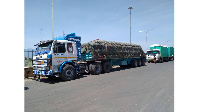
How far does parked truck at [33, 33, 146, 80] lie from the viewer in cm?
827

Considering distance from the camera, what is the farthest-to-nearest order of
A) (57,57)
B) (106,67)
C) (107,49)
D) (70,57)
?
1. (107,49)
2. (106,67)
3. (70,57)
4. (57,57)

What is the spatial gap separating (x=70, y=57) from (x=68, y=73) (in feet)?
3.71

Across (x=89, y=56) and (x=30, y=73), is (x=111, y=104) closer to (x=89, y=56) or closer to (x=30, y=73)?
(x=89, y=56)

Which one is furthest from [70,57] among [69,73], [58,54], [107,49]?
[107,49]

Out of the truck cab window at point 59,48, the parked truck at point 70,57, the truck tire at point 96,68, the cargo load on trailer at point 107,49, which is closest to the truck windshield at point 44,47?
the parked truck at point 70,57

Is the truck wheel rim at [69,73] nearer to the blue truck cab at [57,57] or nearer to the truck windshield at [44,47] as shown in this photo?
the blue truck cab at [57,57]

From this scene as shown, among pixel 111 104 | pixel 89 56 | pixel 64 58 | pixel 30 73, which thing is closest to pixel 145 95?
pixel 111 104

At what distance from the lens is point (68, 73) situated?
28.9 feet

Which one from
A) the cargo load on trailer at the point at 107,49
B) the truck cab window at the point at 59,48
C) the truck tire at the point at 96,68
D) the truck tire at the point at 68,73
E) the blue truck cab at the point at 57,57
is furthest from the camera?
the cargo load on trailer at the point at 107,49

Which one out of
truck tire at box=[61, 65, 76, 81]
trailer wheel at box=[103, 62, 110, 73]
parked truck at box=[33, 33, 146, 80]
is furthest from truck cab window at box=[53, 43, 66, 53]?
trailer wheel at box=[103, 62, 110, 73]

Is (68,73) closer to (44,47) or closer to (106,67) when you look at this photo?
(44,47)

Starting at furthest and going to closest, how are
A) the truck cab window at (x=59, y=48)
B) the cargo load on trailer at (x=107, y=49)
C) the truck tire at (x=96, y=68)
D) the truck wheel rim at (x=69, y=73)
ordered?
1. the cargo load on trailer at (x=107, y=49)
2. the truck tire at (x=96, y=68)
3. the truck wheel rim at (x=69, y=73)
4. the truck cab window at (x=59, y=48)

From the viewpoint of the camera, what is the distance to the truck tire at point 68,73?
27.9 ft

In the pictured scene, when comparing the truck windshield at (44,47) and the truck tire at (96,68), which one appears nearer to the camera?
the truck windshield at (44,47)
